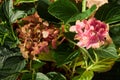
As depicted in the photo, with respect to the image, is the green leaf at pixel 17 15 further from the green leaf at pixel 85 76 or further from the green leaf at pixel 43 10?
the green leaf at pixel 85 76

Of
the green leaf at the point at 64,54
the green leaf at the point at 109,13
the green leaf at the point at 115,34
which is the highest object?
the green leaf at the point at 109,13

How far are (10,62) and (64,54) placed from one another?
0.41ft

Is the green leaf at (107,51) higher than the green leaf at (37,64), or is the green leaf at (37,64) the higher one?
the green leaf at (107,51)

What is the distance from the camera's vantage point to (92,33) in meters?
0.68

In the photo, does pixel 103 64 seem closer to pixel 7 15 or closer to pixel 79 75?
pixel 79 75

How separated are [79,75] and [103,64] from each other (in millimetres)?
62

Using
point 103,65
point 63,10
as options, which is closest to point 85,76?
point 103,65

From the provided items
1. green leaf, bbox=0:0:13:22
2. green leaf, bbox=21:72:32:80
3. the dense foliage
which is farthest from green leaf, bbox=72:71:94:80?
green leaf, bbox=0:0:13:22

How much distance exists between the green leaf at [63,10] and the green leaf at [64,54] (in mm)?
85

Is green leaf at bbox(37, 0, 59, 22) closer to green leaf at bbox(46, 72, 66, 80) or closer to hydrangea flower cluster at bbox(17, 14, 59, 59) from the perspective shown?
hydrangea flower cluster at bbox(17, 14, 59, 59)

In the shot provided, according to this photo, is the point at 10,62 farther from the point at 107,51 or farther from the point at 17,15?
the point at 107,51

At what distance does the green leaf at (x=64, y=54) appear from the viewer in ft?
2.37

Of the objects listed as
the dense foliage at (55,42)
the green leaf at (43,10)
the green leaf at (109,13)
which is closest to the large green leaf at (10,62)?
the dense foliage at (55,42)

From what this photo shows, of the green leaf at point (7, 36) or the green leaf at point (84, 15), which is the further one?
the green leaf at point (7, 36)
